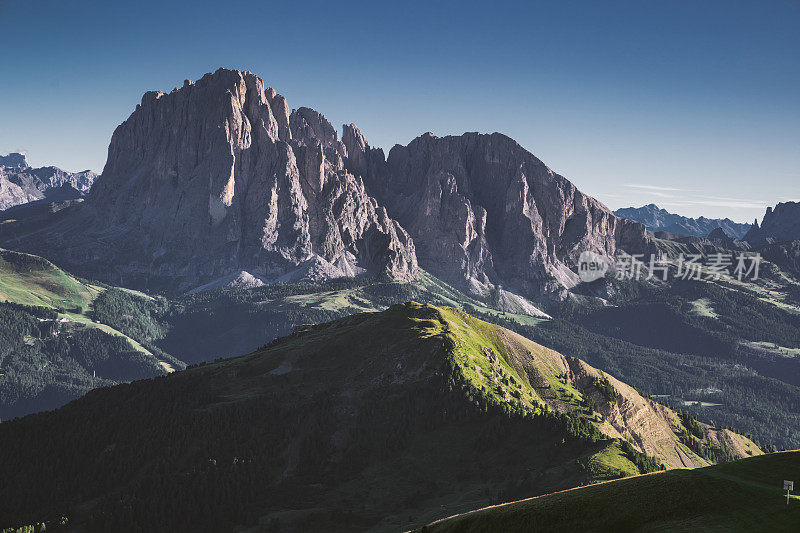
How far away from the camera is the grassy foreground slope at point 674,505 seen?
68875mm

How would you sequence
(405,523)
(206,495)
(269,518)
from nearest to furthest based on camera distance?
(405,523) < (269,518) < (206,495)

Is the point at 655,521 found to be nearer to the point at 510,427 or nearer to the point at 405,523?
the point at 405,523

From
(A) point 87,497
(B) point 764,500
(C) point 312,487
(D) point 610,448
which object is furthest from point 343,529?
(B) point 764,500

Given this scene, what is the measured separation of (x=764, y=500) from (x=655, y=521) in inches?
467

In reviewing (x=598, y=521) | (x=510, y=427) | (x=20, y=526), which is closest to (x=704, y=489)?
(x=598, y=521)

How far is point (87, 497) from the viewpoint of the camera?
19812cm

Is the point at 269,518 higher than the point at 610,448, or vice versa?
the point at 610,448

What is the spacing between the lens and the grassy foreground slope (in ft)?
226


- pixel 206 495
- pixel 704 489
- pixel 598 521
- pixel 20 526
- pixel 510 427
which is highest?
pixel 704 489

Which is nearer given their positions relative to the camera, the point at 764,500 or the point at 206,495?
the point at 764,500

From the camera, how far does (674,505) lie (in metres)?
73.3

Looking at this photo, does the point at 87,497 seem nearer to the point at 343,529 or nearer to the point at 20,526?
the point at 20,526

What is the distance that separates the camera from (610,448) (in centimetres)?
17388

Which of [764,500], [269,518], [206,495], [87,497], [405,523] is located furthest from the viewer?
[87,497]
